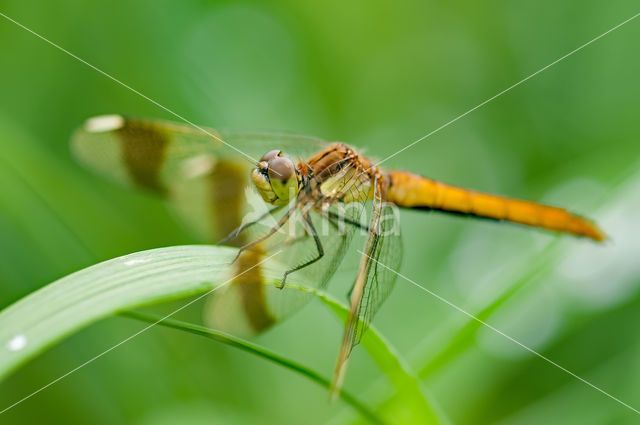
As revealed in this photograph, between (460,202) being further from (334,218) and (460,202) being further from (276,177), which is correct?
(276,177)

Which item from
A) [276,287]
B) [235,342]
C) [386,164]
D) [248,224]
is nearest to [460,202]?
[386,164]

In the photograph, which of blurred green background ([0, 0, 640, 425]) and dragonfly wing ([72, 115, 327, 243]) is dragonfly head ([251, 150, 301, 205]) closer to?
dragonfly wing ([72, 115, 327, 243])

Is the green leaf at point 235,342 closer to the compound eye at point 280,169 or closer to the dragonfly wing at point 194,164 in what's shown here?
the dragonfly wing at point 194,164

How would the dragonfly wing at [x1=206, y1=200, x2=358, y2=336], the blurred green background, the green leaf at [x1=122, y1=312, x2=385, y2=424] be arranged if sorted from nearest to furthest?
the green leaf at [x1=122, y1=312, x2=385, y2=424] < the dragonfly wing at [x1=206, y1=200, x2=358, y2=336] < the blurred green background

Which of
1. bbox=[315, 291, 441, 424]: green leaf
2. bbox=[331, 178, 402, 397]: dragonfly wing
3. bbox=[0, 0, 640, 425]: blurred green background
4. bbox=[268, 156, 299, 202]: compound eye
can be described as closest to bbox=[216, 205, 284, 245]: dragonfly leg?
bbox=[268, 156, 299, 202]: compound eye

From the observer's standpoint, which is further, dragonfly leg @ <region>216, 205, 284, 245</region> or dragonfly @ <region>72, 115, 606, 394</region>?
dragonfly leg @ <region>216, 205, 284, 245</region>

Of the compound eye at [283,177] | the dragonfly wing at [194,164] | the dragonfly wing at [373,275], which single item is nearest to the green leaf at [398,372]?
the dragonfly wing at [373,275]

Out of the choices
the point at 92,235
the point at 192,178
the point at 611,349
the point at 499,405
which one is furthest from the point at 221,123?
the point at 611,349

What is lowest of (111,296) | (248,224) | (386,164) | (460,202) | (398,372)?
(398,372)

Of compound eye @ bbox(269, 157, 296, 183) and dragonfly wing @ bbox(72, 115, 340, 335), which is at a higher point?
dragonfly wing @ bbox(72, 115, 340, 335)
